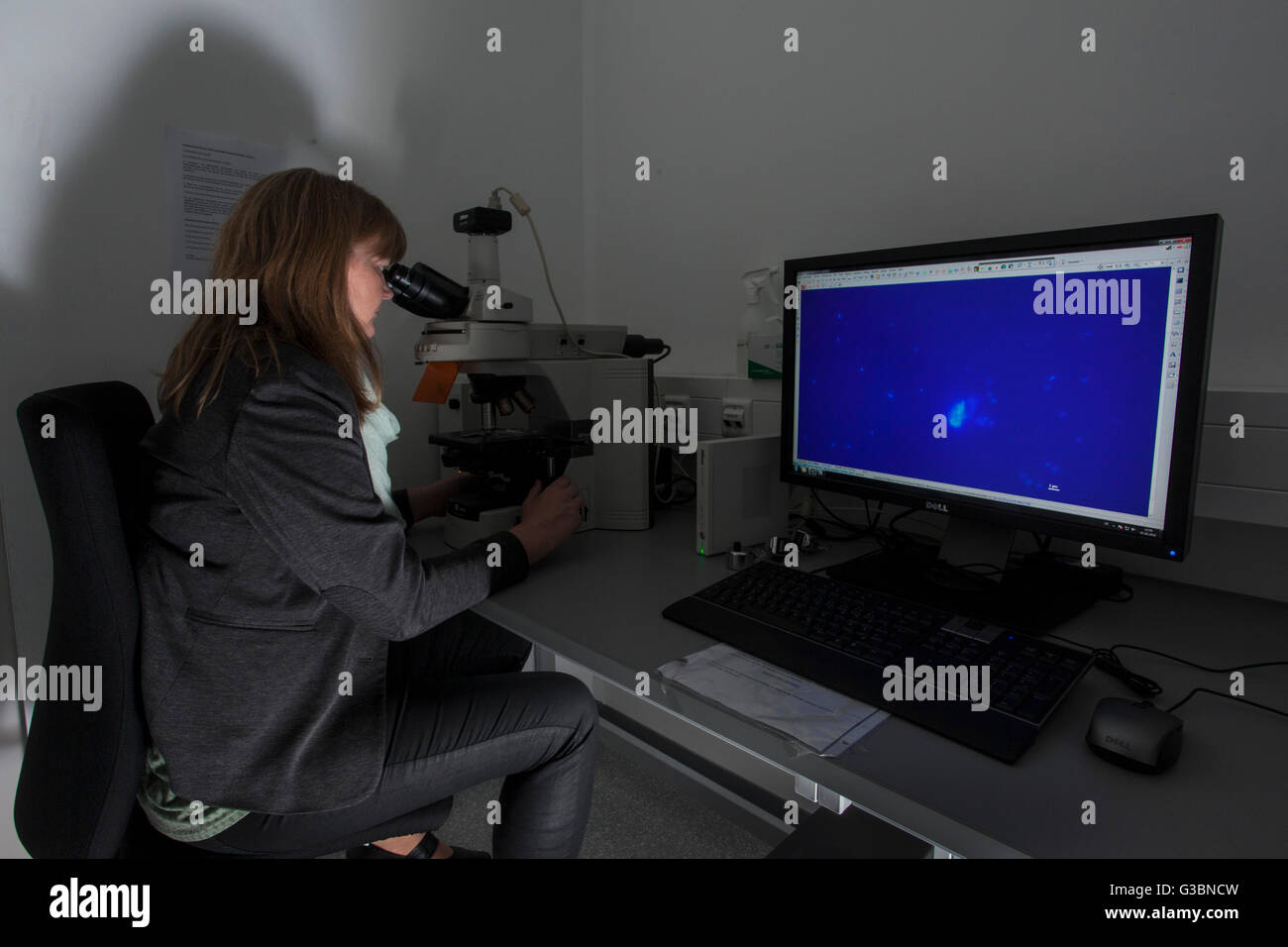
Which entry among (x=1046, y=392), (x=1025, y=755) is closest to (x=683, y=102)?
(x=1046, y=392)

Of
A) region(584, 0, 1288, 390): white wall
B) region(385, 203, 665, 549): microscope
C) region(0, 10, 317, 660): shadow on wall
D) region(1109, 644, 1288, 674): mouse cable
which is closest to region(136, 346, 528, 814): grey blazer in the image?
region(385, 203, 665, 549): microscope

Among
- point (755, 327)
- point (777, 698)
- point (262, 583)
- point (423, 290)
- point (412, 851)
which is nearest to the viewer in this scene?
point (777, 698)

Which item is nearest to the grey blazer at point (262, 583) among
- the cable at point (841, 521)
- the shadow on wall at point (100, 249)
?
the shadow on wall at point (100, 249)

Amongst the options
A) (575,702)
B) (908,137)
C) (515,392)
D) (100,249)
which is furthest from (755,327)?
(100,249)

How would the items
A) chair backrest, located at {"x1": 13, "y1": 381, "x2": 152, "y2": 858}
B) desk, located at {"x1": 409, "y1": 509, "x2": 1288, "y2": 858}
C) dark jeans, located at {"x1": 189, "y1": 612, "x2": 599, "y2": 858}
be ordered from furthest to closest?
dark jeans, located at {"x1": 189, "y1": 612, "x2": 599, "y2": 858} < chair backrest, located at {"x1": 13, "y1": 381, "x2": 152, "y2": 858} < desk, located at {"x1": 409, "y1": 509, "x2": 1288, "y2": 858}

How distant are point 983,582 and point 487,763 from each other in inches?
29.3

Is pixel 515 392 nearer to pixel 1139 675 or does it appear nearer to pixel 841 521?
pixel 841 521

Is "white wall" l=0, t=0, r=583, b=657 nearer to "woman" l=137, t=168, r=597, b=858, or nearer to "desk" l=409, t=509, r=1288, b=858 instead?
"woman" l=137, t=168, r=597, b=858

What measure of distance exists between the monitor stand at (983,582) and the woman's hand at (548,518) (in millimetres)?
426

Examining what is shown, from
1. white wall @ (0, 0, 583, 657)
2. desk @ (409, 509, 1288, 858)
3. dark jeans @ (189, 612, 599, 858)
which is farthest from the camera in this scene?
white wall @ (0, 0, 583, 657)

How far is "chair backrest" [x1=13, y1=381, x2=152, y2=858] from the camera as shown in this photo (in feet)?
2.66

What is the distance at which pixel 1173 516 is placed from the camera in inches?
32.7

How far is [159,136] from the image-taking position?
1.34 m

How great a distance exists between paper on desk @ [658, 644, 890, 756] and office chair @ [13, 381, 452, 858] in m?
0.63
